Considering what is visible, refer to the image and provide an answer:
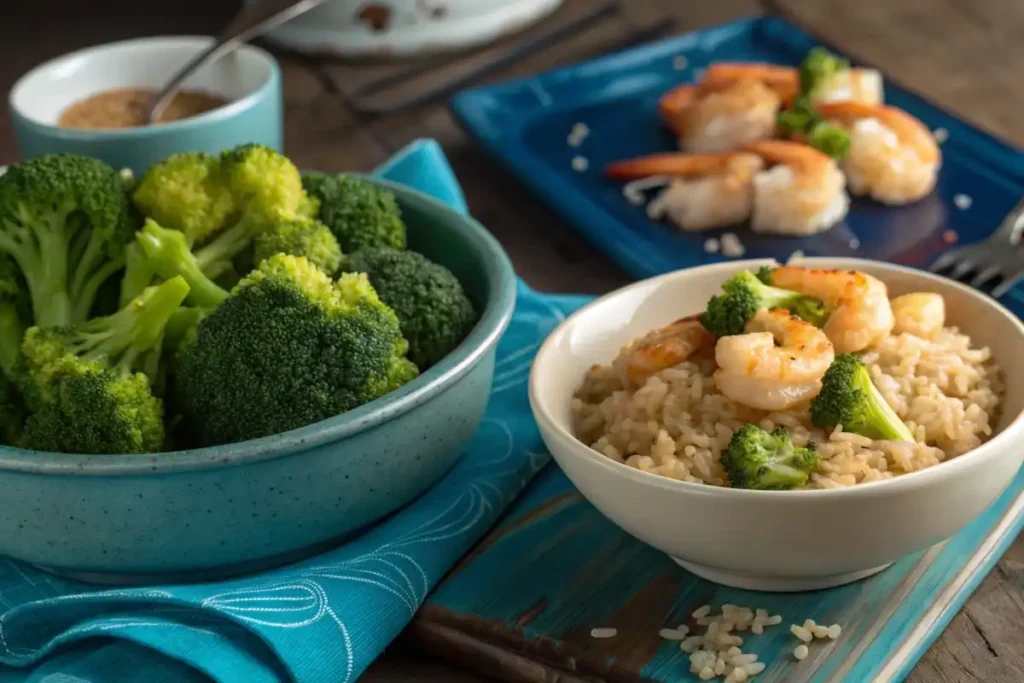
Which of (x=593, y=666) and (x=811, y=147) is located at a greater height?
(x=593, y=666)

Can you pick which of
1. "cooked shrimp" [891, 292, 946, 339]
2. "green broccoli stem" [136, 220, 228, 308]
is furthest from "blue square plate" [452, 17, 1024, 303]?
"green broccoli stem" [136, 220, 228, 308]

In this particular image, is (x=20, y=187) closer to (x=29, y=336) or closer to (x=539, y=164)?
(x=29, y=336)

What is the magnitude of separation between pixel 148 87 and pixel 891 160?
1447mm

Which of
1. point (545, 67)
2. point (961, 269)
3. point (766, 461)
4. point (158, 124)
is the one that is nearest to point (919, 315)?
point (766, 461)

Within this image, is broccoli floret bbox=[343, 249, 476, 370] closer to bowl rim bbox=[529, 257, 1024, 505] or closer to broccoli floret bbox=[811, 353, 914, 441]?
bowl rim bbox=[529, 257, 1024, 505]

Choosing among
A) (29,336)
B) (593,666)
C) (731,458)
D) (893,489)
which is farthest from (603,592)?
(29,336)

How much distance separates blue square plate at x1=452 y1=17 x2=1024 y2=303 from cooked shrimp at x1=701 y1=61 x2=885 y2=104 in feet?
0.39

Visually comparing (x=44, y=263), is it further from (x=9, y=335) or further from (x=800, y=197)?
(x=800, y=197)

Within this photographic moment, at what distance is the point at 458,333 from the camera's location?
62.3 inches

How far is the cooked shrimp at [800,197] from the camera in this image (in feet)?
7.27

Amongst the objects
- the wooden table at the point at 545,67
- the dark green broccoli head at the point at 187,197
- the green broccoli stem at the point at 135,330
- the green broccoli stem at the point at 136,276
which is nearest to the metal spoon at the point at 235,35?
the wooden table at the point at 545,67

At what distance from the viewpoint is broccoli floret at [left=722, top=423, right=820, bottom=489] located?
1263 millimetres

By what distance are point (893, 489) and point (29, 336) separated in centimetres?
98

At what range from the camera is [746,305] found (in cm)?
146
